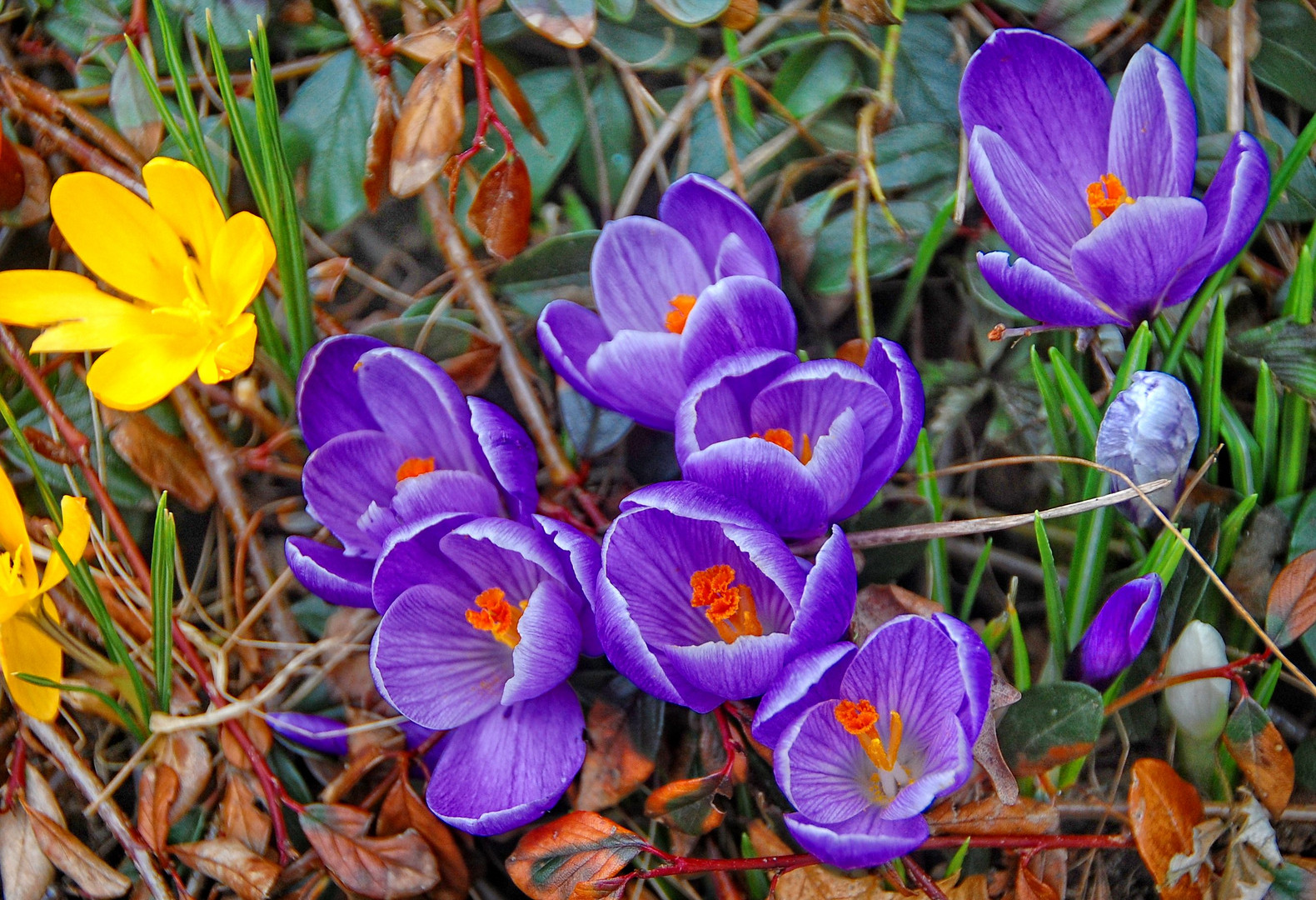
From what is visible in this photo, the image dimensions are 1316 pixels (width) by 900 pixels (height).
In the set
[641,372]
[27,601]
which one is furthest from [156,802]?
[641,372]

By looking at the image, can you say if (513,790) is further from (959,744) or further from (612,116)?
(612,116)

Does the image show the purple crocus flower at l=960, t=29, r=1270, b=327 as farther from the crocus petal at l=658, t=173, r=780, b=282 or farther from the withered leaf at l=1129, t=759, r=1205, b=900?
the withered leaf at l=1129, t=759, r=1205, b=900

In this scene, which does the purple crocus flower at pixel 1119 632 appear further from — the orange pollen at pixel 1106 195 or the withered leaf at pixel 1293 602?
the orange pollen at pixel 1106 195

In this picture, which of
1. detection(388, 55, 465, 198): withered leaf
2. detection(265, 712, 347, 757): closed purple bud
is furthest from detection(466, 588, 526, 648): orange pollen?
detection(388, 55, 465, 198): withered leaf

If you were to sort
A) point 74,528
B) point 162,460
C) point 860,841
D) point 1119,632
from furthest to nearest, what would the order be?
point 162,460 < point 74,528 < point 1119,632 < point 860,841

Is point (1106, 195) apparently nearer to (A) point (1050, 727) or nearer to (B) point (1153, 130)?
(B) point (1153, 130)

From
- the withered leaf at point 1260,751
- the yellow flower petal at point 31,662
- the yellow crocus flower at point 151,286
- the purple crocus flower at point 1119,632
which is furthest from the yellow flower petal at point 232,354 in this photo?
the withered leaf at point 1260,751
